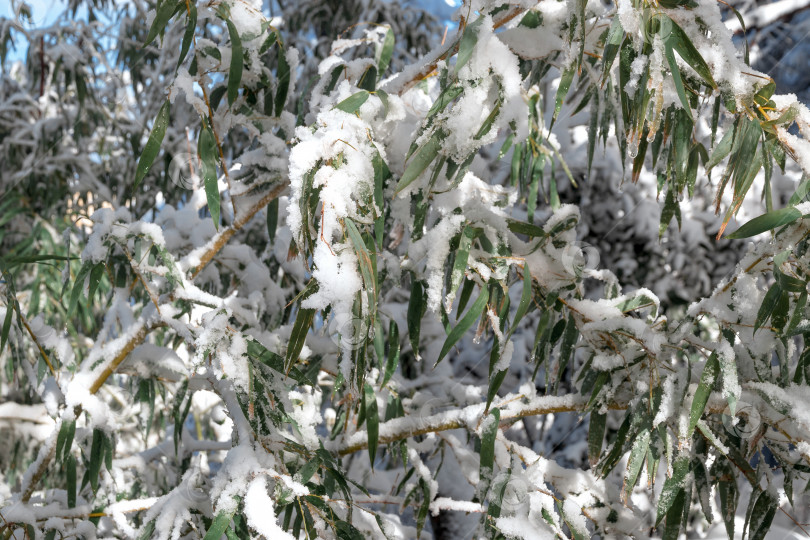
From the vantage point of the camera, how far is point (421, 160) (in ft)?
2.78

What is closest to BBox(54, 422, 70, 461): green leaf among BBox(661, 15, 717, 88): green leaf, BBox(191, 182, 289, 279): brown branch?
BBox(191, 182, 289, 279): brown branch

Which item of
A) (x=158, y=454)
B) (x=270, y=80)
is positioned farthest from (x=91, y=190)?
(x=270, y=80)

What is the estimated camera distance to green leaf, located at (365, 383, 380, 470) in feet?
3.54

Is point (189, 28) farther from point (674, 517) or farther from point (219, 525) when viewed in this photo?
point (674, 517)

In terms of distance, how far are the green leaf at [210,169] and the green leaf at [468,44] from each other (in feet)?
1.30

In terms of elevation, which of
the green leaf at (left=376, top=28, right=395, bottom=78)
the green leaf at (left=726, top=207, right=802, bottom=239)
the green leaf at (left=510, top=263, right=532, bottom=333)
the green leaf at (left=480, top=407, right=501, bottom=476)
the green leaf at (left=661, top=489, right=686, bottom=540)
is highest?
the green leaf at (left=376, top=28, right=395, bottom=78)

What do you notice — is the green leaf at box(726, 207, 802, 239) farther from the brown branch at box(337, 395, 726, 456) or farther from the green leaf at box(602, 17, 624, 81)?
the brown branch at box(337, 395, 726, 456)

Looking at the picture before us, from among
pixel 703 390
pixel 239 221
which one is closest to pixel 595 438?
pixel 703 390

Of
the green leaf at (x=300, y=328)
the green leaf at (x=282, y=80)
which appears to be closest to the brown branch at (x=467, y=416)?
the green leaf at (x=300, y=328)

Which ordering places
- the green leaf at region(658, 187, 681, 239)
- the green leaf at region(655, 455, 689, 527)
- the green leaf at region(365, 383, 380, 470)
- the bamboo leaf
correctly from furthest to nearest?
the green leaf at region(658, 187, 681, 239) < the green leaf at region(365, 383, 380, 470) < the green leaf at region(655, 455, 689, 527) < the bamboo leaf

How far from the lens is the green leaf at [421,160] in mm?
835

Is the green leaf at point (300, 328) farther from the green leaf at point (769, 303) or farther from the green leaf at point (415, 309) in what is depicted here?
the green leaf at point (769, 303)

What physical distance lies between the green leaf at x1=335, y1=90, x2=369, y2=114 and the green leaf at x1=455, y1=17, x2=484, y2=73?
0.14 m

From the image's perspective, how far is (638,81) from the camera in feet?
2.87
